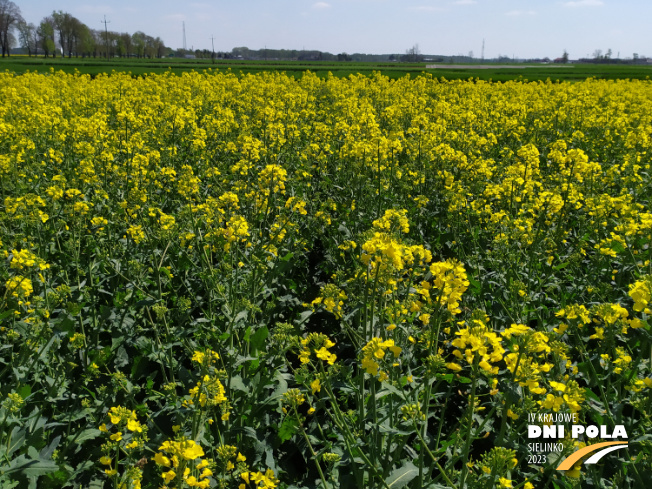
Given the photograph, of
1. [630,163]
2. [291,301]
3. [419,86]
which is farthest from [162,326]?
[419,86]

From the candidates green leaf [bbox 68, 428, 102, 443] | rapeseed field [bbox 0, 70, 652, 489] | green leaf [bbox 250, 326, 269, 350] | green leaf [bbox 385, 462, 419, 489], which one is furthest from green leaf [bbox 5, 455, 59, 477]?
green leaf [bbox 385, 462, 419, 489]

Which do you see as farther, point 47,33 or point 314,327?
point 47,33

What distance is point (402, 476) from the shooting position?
228cm

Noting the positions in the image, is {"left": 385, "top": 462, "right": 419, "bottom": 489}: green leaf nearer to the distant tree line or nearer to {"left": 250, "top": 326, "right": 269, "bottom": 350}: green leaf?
{"left": 250, "top": 326, "right": 269, "bottom": 350}: green leaf

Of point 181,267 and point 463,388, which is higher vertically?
point 181,267

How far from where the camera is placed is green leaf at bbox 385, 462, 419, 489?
7.38 ft

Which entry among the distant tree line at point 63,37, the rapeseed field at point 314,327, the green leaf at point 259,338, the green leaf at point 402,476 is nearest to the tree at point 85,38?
the distant tree line at point 63,37

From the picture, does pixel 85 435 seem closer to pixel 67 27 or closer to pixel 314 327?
pixel 314 327

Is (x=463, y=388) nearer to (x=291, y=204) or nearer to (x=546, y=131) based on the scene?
(x=291, y=204)

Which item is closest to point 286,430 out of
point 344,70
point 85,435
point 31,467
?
point 85,435

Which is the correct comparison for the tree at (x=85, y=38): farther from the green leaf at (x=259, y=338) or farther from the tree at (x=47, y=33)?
the green leaf at (x=259, y=338)

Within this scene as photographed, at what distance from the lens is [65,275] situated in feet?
12.5

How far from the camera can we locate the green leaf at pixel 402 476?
225 cm

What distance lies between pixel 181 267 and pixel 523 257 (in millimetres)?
3088
